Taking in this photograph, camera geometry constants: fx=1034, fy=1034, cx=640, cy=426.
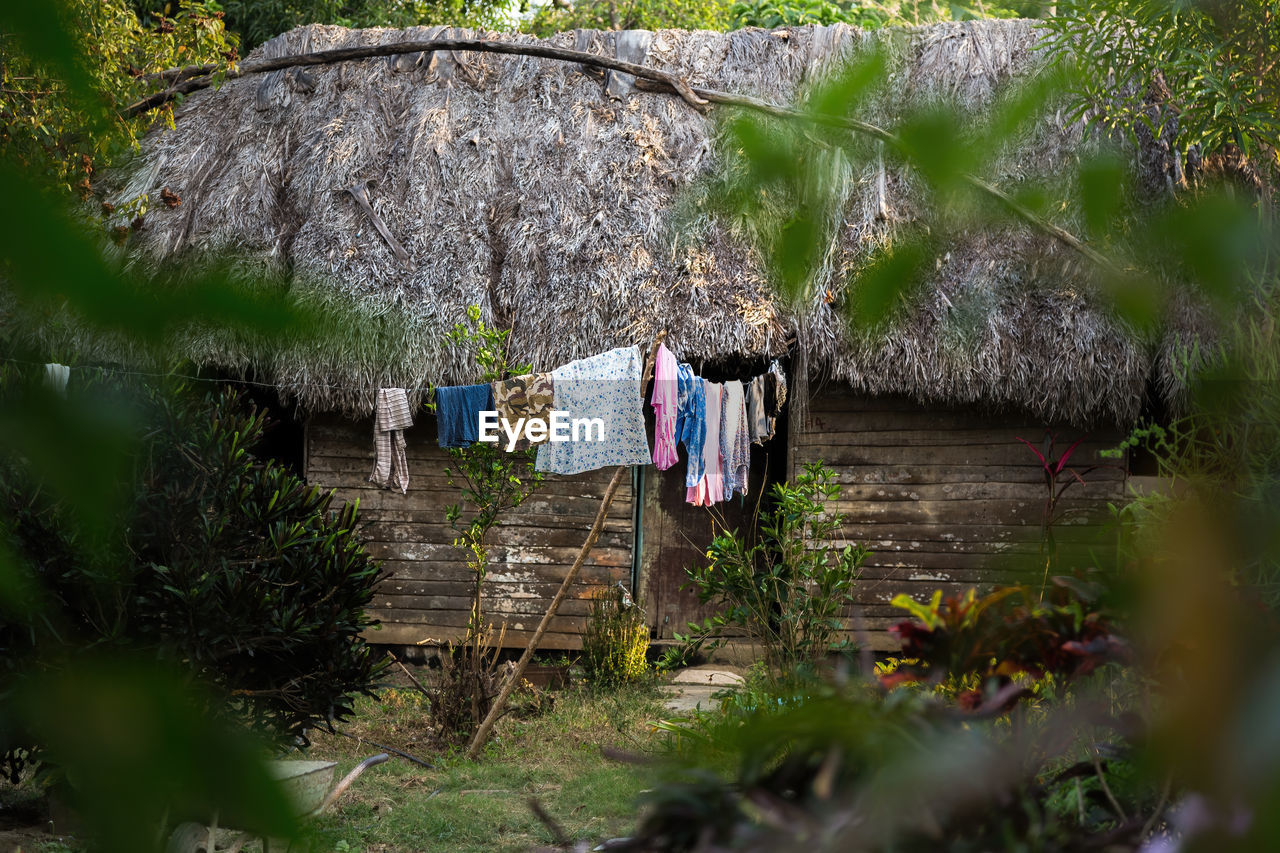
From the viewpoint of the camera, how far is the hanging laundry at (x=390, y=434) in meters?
6.70

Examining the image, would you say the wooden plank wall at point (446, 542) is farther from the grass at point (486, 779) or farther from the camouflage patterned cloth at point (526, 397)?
the camouflage patterned cloth at point (526, 397)

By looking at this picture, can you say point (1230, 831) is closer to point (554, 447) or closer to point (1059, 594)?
point (1059, 594)

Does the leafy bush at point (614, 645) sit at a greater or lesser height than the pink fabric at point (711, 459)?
lesser

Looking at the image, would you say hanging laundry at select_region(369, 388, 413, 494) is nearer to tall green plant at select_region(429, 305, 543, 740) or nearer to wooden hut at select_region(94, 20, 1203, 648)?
wooden hut at select_region(94, 20, 1203, 648)

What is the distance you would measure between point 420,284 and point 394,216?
0.68m

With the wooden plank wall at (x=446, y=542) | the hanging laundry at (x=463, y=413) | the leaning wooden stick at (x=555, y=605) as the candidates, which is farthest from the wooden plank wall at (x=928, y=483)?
the leaning wooden stick at (x=555, y=605)

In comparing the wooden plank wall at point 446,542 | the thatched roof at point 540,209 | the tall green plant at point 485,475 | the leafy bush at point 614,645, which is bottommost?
the leafy bush at point 614,645

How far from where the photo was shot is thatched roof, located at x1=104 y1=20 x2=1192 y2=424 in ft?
22.9

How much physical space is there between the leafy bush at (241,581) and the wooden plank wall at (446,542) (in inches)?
128

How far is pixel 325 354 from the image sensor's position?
1.53 ft

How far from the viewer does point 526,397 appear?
→ 6359 mm

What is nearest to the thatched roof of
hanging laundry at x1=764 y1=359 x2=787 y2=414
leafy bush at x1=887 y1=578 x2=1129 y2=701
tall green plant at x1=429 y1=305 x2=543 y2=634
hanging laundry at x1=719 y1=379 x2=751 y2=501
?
hanging laundry at x1=764 y1=359 x2=787 y2=414

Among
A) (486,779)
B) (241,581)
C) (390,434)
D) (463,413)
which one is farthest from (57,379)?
(390,434)

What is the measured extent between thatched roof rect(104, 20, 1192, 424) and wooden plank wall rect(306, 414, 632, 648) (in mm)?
695
